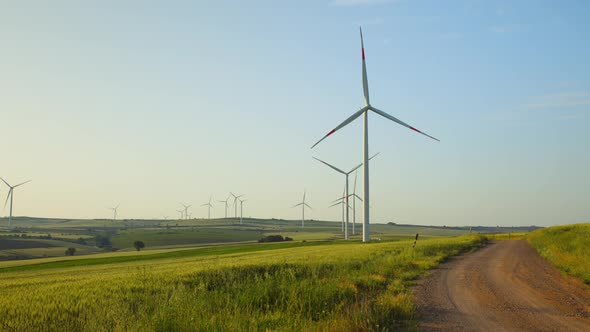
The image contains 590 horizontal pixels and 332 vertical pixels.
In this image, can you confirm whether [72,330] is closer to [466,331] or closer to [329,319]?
[329,319]

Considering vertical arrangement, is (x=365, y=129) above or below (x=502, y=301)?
above

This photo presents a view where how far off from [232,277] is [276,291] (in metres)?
4.46

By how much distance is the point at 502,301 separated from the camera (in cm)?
1712

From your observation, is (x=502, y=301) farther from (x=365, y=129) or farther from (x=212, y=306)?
(x=365, y=129)

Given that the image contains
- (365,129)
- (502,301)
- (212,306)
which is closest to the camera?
(212,306)

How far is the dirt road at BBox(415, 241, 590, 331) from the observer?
44.1 ft

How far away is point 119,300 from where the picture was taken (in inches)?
620

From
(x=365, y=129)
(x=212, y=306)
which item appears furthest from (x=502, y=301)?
(x=365, y=129)

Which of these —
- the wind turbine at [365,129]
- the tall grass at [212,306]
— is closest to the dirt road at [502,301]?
the tall grass at [212,306]

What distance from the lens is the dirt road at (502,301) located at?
13.5 metres

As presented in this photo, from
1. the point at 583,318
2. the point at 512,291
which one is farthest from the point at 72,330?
the point at 512,291

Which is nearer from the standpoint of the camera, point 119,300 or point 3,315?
point 3,315

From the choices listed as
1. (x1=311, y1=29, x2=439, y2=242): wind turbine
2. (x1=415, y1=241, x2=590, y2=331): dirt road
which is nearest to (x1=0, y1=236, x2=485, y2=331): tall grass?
(x1=415, y1=241, x2=590, y2=331): dirt road

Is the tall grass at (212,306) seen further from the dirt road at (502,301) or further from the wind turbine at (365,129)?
the wind turbine at (365,129)
